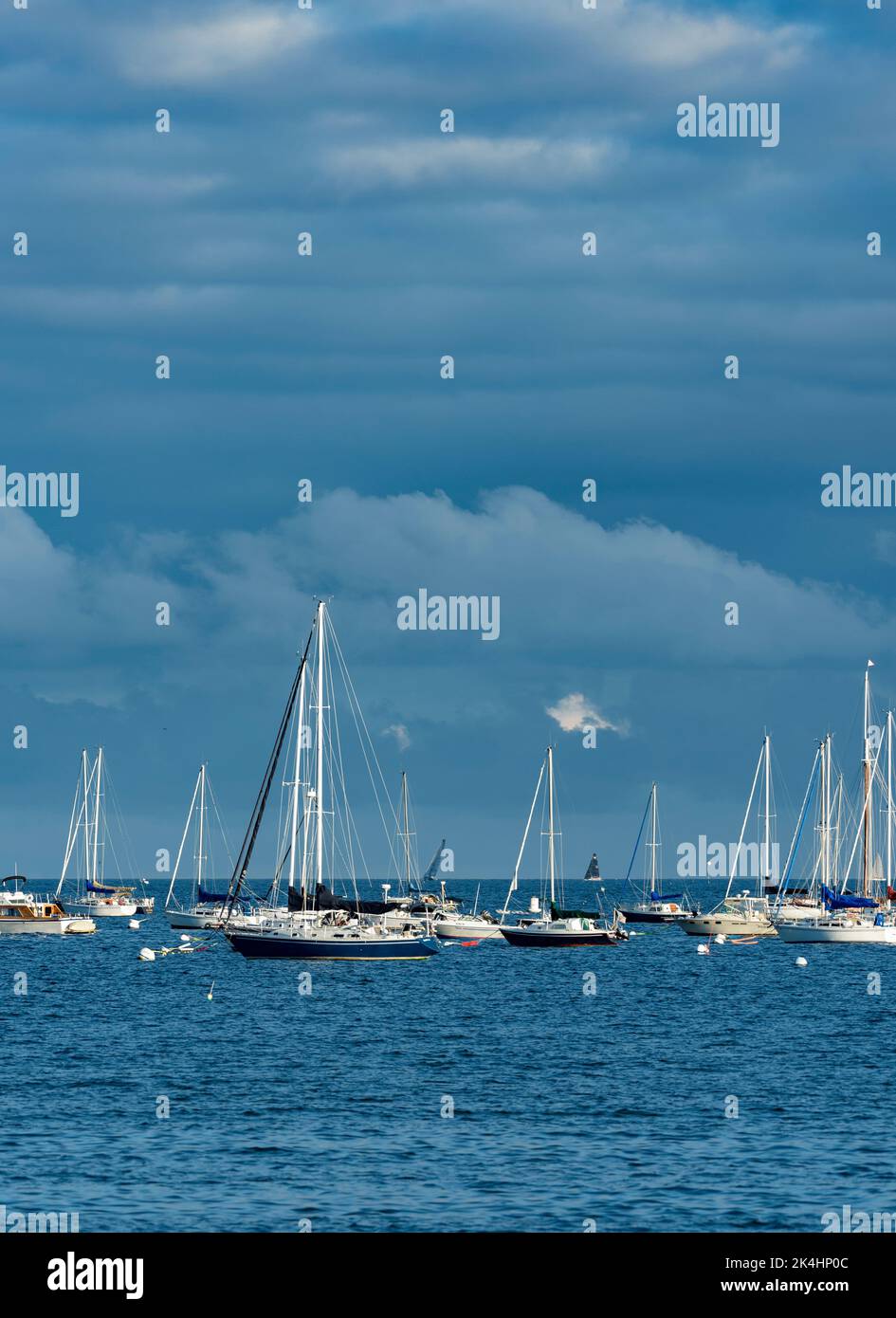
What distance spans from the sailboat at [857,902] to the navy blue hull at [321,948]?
45.2m

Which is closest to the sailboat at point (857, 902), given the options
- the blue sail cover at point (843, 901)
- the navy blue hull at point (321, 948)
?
the blue sail cover at point (843, 901)

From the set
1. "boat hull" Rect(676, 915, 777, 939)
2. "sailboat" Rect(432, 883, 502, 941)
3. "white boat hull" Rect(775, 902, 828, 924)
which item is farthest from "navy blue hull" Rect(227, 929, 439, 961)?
Result: "white boat hull" Rect(775, 902, 828, 924)

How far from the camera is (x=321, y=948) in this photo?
11125cm

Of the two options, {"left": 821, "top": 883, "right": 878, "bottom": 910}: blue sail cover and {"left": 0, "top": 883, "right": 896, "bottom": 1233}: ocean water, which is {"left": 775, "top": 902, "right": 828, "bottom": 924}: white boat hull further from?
{"left": 0, "top": 883, "right": 896, "bottom": 1233}: ocean water

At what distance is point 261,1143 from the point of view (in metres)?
48.6

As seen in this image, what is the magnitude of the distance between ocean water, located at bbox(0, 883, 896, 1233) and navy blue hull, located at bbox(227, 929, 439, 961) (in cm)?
296

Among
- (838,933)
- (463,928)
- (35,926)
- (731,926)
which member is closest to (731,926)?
(731,926)

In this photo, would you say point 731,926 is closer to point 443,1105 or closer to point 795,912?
point 795,912

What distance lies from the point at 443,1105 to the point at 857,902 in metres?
104

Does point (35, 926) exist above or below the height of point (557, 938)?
below
